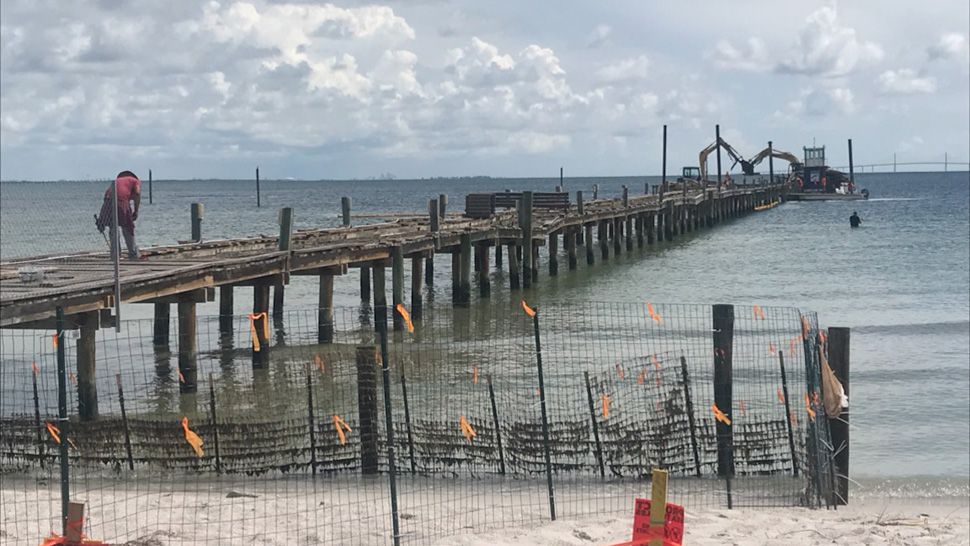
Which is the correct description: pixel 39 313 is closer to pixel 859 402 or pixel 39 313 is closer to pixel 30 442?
pixel 30 442

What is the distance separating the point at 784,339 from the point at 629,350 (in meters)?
3.55

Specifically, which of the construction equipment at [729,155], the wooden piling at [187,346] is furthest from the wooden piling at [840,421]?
the construction equipment at [729,155]

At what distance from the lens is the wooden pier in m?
13.7

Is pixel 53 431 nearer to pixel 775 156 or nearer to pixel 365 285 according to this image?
pixel 365 285

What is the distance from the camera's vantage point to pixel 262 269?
18.6 m

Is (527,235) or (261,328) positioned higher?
(527,235)

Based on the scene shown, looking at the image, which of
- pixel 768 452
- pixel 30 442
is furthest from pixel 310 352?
pixel 768 452

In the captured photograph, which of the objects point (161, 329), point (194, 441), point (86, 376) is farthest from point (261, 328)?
point (194, 441)

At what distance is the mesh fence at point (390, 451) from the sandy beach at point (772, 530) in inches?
19.0

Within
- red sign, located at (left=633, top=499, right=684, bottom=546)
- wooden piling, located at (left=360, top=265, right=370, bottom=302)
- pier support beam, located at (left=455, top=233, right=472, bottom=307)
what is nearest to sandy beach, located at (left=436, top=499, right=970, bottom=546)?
red sign, located at (left=633, top=499, right=684, bottom=546)

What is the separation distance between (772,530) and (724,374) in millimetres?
2341

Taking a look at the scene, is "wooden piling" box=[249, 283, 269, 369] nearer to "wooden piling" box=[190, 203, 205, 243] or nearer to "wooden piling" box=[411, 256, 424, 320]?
"wooden piling" box=[190, 203, 205, 243]

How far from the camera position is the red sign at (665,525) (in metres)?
6.66

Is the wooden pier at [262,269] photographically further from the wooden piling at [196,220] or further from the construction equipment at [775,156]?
the construction equipment at [775,156]
